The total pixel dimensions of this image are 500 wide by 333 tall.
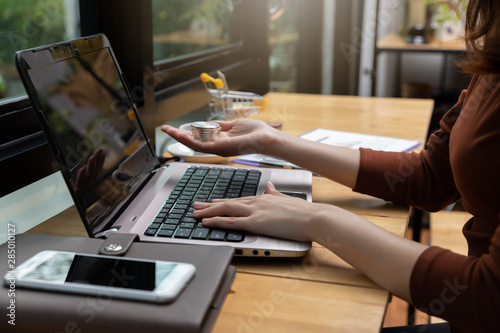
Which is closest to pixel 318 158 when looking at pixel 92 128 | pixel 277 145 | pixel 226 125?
pixel 277 145

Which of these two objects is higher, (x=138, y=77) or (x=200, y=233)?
(x=138, y=77)

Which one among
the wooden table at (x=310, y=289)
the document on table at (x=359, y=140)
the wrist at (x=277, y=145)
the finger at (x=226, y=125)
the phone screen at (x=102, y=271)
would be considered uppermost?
the finger at (x=226, y=125)

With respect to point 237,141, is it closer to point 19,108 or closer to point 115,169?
point 115,169

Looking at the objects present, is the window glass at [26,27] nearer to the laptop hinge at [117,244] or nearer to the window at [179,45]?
A: the window at [179,45]

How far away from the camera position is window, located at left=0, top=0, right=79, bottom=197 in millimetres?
827

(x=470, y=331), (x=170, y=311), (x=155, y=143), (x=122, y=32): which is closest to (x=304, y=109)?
(x=155, y=143)

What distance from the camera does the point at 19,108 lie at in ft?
2.89

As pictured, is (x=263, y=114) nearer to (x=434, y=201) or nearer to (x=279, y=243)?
(x=434, y=201)

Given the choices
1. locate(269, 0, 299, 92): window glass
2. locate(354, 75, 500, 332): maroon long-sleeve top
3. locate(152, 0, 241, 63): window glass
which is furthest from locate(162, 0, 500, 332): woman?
locate(269, 0, 299, 92): window glass

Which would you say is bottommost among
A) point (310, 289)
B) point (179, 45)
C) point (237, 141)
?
point (310, 289)

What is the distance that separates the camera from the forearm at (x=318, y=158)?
96 cm

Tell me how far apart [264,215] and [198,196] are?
16cm

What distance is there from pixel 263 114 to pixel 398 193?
0.74m

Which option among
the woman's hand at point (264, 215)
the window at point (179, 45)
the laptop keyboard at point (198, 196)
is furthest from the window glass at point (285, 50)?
the woman's hand at point (264, 215)
